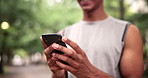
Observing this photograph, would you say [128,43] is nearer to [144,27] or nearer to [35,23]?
[144,27]

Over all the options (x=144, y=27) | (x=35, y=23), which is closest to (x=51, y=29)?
(x=35, y=23)

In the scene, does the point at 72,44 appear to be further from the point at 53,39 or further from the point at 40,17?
Answer: the point at 40,17

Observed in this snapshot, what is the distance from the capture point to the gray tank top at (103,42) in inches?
90.3

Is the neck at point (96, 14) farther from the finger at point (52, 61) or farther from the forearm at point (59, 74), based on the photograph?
the finger at point (52, 61)

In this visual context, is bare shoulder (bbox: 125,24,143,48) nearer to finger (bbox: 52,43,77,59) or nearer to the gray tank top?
the gray tank top

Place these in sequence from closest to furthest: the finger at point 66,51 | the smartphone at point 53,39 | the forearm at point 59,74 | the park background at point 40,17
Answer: the finger at point 66,51, the smartphone at point 53,39, the forearm at point 59,74, the park background at point 40,17

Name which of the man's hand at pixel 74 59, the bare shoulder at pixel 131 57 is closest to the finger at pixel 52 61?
the man's hand at pixel 74 59

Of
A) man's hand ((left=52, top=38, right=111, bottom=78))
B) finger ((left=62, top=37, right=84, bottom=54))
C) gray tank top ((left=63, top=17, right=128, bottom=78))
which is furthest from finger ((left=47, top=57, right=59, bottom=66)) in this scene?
gray tank top ((left=63, top=17, right=128, bottom=78))

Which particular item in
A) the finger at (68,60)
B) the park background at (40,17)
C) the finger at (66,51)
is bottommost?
the park background at (40,17)

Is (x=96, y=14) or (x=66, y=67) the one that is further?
(x=96, y=14)

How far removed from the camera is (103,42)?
2312mm

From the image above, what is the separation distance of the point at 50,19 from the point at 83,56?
29.1 meters

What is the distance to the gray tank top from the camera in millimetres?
2293

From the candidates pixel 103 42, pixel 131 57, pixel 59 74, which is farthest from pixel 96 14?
pixel 59 74
